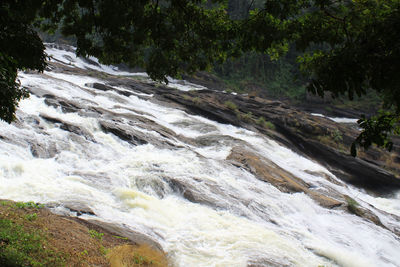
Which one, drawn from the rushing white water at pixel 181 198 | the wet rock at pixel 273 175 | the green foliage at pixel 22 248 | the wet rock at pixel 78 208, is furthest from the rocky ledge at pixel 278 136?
the green foliage at pixel 22 248

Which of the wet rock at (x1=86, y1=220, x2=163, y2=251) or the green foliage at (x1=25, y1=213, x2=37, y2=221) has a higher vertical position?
the green foliage at (x1=25, y1=213, x2=37, y2=221)

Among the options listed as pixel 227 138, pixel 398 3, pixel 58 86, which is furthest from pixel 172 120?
pixel 398 3

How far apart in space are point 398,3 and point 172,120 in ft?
58.3

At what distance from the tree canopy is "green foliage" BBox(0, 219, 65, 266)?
208 centimetres

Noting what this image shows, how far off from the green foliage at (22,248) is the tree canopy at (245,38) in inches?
81.9

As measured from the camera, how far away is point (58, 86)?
1989cm

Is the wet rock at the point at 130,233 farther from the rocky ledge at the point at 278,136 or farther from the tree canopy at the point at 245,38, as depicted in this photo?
the rocky ledge at the point at 278,136

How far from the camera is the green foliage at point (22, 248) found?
470cm

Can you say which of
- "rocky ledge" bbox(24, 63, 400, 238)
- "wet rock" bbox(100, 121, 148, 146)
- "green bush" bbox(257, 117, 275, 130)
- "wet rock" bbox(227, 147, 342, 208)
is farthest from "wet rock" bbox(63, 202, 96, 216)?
"green bush" bbox(257, 117, 275, 130)

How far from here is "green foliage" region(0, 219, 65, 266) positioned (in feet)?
15.4

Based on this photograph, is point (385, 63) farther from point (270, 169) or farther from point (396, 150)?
point (396, 150)

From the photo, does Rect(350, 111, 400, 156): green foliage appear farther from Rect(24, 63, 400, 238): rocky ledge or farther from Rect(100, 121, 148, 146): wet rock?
Rect(100, 121, 148, 146): wet rock

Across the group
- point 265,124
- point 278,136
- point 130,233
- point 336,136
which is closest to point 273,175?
point 130,233

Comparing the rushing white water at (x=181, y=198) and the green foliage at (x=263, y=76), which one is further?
the green foliage at (x=263, y=76)
